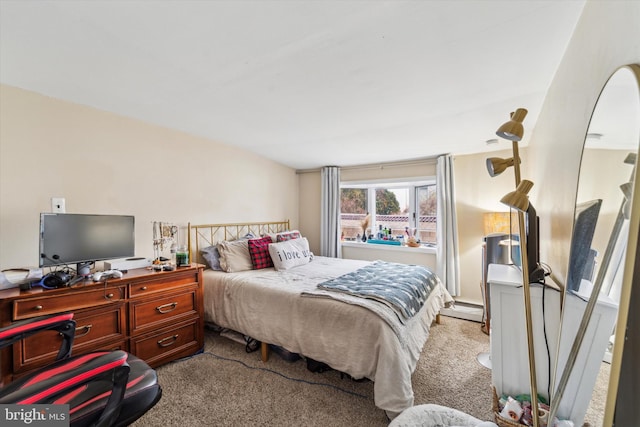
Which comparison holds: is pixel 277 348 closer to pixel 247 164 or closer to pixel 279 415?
pixel 279 415

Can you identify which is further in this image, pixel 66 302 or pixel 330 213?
pixel 330 213

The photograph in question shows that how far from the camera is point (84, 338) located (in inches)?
70.0

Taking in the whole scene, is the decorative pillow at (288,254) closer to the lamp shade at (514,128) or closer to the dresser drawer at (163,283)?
the dresser drawer at (163,283)

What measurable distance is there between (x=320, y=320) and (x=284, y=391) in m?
0.57

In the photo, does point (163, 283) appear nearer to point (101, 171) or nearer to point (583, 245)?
point (101, 171)

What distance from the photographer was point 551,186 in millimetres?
1795

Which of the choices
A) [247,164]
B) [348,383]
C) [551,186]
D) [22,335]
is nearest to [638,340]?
[551,186]

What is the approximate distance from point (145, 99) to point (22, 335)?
1.77 m

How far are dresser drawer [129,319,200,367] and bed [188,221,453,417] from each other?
Answer: 0.29 metres

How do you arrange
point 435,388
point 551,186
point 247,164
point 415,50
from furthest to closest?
point 247,164 < point 435,388 < point 551,186 < point 415,50

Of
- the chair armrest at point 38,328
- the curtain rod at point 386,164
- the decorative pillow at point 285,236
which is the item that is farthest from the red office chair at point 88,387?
the curtain rod at point 386,164

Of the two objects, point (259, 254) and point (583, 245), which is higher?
point (583, 245)

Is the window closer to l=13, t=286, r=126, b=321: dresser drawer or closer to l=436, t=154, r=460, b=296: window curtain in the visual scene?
l=436, t=154, r=460, b=296: window curtain

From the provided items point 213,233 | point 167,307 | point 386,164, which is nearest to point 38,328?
point 167,307
